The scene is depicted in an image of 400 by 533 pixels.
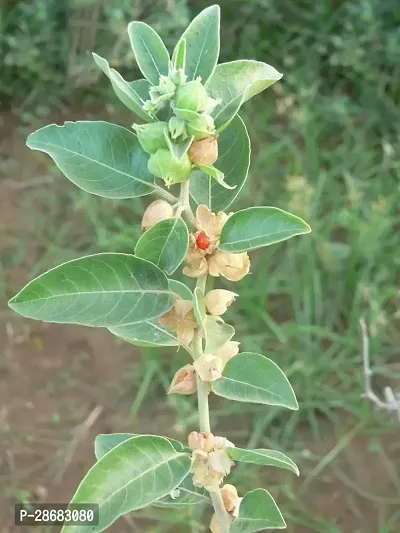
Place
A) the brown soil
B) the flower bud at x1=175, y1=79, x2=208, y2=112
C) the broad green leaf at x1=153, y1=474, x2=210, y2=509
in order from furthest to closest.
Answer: the brown soil < the broad green leaf at x1=153, y1=474, x2=210, y2=509 < the flower bud at x1=175, y1=79, x2=208, y2=112

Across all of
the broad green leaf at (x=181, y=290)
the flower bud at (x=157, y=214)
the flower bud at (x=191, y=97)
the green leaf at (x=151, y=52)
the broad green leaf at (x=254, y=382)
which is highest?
the green leaf at (x=151, y=52)

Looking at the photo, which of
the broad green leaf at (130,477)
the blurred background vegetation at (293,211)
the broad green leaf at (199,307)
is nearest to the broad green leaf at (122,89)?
the broad green leaf at (199,307)

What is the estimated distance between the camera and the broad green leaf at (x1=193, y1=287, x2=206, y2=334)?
477 mm

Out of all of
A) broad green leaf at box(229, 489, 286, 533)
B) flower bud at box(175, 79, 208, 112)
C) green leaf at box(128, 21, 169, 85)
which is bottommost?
broad green leaf at box(229, 489, 286, 533)

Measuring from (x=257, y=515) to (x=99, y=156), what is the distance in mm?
330

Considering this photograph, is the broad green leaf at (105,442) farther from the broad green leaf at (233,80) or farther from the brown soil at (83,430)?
the brown soil at (83,430)

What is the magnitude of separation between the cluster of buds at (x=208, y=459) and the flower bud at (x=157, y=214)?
6.6 inches

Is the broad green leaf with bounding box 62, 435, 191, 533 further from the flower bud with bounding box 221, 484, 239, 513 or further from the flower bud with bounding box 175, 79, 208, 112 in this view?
the flower bud with bounding box 175, 79, 208, 112

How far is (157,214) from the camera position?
484 millimetres

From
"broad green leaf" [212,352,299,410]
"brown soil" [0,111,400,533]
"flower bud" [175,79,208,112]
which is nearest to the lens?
"flower bud" [175,79,208,112]

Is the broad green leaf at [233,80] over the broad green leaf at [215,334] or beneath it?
over

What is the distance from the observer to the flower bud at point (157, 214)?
48 cm

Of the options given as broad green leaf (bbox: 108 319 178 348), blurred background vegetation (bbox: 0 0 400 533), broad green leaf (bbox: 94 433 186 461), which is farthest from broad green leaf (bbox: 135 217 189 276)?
blurred background vegetation (bbox: 0 0 400 533)

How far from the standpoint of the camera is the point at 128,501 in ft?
1.63
